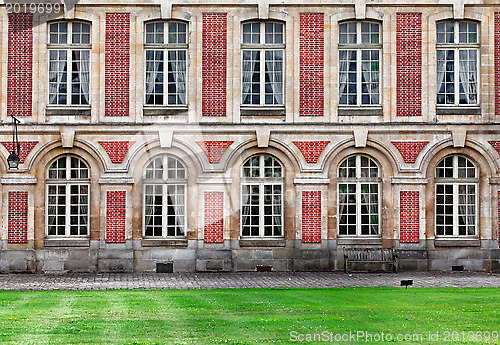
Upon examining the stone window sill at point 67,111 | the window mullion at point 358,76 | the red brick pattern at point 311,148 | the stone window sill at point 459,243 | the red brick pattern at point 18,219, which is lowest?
the stone window sill at point 459,243

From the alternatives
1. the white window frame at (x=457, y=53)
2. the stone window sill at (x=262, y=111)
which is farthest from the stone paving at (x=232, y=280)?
the white window frame at (x=457, y=53)

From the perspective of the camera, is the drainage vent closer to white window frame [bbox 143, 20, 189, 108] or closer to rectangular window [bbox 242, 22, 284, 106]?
white window frame [bbox 143, 20, 189, 108]

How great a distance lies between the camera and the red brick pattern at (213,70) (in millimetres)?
21828

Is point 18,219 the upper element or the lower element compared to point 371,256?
upper

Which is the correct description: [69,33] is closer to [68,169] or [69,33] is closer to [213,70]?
[68,169]

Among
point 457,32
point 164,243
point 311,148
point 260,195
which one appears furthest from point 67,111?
point 457,32

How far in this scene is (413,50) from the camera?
867 inches

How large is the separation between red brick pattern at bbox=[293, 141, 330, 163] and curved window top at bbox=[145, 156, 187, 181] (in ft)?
11.1

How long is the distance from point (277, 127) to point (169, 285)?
5875 mm

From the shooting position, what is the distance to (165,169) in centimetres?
2195

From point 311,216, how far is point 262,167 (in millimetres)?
1980

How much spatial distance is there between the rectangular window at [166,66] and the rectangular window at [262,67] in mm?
1777

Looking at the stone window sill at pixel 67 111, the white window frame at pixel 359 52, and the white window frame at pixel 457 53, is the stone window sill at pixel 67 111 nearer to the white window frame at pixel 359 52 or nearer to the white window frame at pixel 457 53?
the white window frame at pixel 359 52

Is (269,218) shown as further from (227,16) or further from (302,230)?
(227,16)
